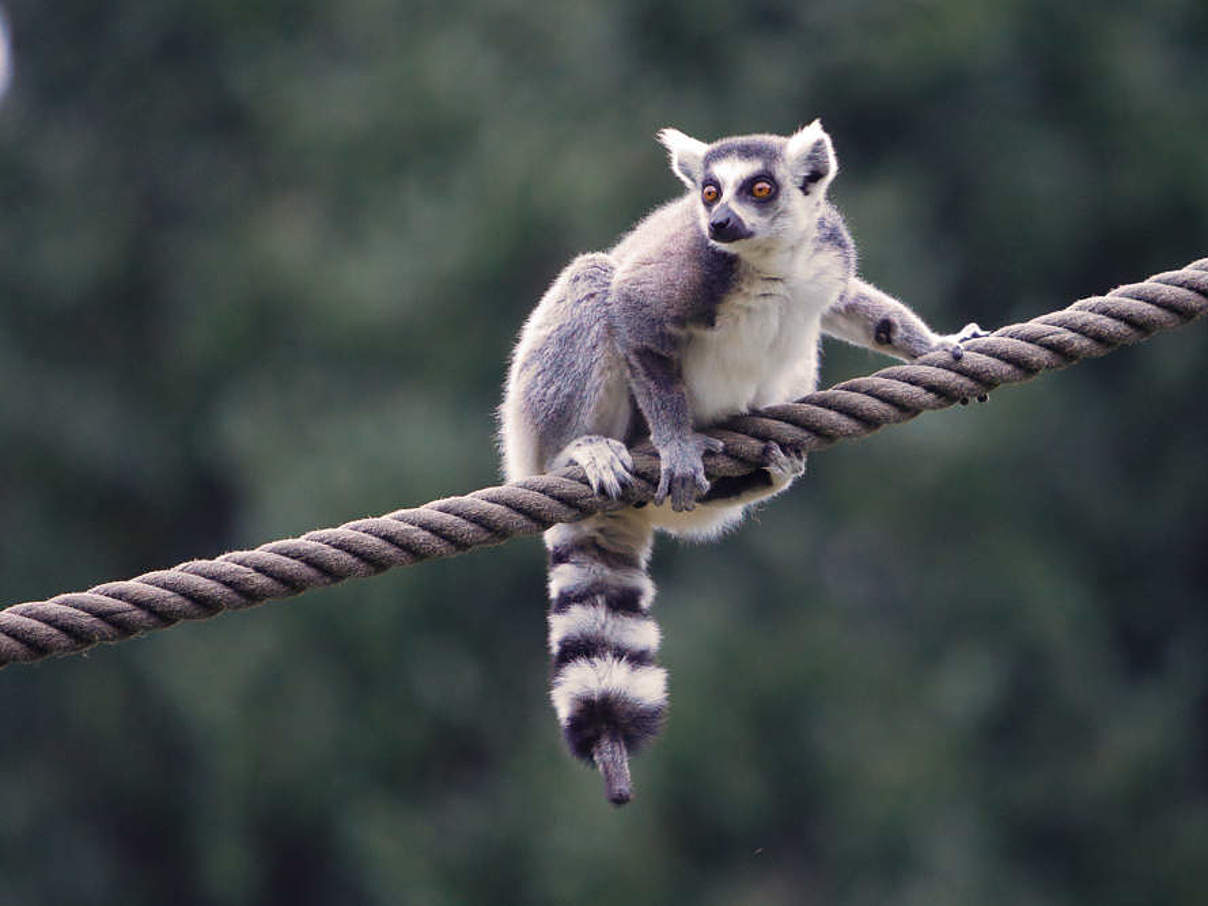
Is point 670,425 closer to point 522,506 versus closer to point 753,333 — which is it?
point 753,333

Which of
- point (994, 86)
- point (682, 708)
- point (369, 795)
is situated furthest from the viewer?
point (994, 86)

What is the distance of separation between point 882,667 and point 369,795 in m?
3.17

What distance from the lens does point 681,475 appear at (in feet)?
11.5

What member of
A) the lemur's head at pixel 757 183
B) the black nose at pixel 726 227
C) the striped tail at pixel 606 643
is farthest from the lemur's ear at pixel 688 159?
the striped tail at pixel 606 643

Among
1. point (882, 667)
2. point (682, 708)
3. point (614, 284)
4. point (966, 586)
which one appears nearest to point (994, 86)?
point (966, 586)

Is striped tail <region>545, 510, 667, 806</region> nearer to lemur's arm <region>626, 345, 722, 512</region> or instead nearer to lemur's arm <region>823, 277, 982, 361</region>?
lemur's arm <region>626, 345, 722, 512</region>

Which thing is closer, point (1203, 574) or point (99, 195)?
point (1203, 574)

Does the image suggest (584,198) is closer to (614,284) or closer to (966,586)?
(966,586)

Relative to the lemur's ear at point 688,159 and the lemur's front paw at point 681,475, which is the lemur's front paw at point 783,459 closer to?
the lemur's front paw at point 681,475

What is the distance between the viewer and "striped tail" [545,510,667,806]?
3412mm

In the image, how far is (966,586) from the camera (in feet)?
33.7

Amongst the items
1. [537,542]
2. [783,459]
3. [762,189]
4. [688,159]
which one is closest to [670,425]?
[783,459]

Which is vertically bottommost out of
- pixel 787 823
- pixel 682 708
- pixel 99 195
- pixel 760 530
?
pixel 787 823

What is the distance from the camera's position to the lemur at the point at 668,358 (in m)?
3.55
